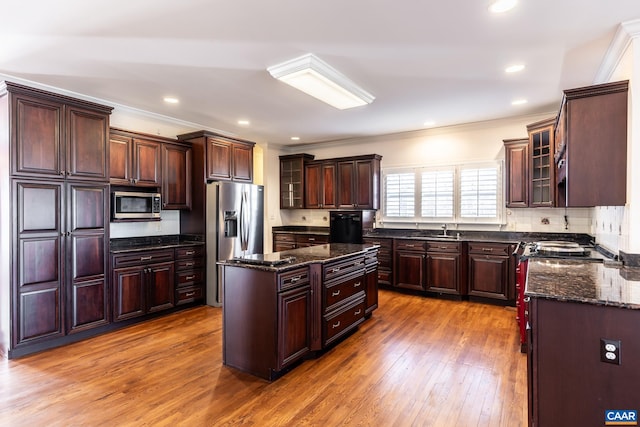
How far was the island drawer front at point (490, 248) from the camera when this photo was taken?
4.75m

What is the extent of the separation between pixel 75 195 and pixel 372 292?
138 inches

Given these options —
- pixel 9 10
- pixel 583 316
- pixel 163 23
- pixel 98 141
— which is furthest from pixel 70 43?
pixel 583 316

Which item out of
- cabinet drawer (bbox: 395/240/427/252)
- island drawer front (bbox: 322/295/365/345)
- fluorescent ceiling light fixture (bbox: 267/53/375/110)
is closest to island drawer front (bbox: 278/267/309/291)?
island drawer front (bbox: 322/295/365/345)

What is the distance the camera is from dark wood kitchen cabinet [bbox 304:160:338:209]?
6.60 meters

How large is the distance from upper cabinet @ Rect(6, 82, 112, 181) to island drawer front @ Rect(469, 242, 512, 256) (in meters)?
4.90

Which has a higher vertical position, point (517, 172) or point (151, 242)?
point (517, 172)

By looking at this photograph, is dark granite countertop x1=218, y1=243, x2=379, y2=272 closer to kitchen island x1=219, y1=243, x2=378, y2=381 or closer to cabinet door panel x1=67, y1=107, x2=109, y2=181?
kitchen island x1=219, y1=243, x2=378, y2=381

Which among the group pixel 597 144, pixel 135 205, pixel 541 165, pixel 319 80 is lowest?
pixel 135 205

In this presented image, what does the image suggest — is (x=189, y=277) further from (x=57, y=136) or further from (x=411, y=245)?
(x=411, y=245)

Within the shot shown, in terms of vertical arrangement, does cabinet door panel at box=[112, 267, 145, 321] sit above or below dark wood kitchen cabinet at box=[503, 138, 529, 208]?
below

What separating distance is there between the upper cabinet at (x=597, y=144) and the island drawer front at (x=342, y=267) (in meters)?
1.99

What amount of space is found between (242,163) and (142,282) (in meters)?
2.43

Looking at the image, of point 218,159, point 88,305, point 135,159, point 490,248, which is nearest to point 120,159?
point 135,159

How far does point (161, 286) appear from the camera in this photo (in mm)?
4410
